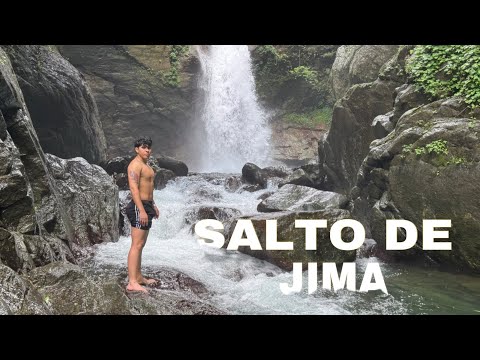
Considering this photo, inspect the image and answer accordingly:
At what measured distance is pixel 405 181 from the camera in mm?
7719

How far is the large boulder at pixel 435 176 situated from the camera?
263 inches

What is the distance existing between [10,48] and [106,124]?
12.3m

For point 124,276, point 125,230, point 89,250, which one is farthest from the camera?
point 125,230

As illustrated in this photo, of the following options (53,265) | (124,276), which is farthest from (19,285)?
(124,276)

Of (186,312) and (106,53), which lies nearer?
(186,312)

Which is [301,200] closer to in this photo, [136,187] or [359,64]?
[136,187]

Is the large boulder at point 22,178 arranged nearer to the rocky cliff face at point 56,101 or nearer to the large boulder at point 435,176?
the rocky cliff face at point 56,101

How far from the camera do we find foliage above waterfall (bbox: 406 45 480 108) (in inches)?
307

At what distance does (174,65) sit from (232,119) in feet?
18.7

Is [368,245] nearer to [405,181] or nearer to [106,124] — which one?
[405,181]

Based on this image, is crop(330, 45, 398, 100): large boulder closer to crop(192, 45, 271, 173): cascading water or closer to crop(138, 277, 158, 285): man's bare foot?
crop(192, 45, 271, 173): cascading water

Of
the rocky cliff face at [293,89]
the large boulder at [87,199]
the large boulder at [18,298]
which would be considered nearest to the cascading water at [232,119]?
the rocky cliff face at [293,89]

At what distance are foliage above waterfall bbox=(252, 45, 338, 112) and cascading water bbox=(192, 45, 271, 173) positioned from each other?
94 centimetres

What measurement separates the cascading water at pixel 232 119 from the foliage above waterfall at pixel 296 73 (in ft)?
3.09
